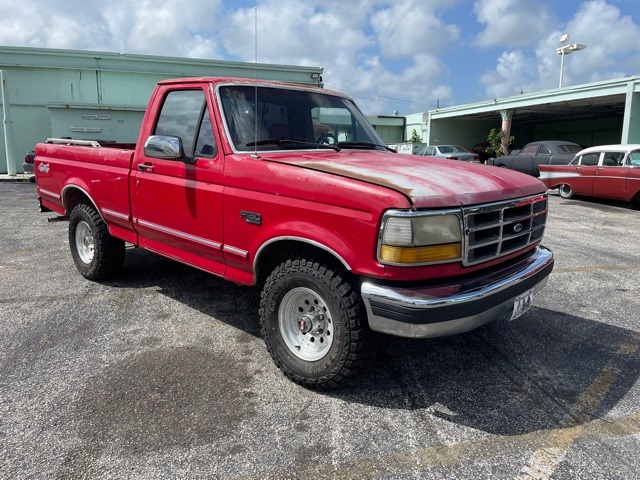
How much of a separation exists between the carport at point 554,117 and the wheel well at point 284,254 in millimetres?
19357

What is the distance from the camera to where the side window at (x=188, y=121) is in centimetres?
385

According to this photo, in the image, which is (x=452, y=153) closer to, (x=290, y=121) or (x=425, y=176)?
(x=290, y=121)

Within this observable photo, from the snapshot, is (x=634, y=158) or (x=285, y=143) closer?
(x=285, y=143)

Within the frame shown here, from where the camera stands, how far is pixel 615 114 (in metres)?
31.1

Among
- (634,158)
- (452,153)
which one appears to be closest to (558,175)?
(634,158)

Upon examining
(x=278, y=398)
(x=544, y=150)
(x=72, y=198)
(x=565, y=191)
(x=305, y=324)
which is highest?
(x=544, y=150)

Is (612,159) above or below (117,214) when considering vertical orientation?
above

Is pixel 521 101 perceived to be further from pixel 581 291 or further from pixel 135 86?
pixel 581 291

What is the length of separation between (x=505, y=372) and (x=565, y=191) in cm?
1321

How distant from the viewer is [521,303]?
323 cm

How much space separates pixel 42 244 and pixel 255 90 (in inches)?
204

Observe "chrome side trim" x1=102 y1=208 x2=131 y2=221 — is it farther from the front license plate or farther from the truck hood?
the front license plate

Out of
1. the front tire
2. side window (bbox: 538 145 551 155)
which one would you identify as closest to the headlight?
the front tire

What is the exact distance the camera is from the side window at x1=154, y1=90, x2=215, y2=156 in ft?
12.6
